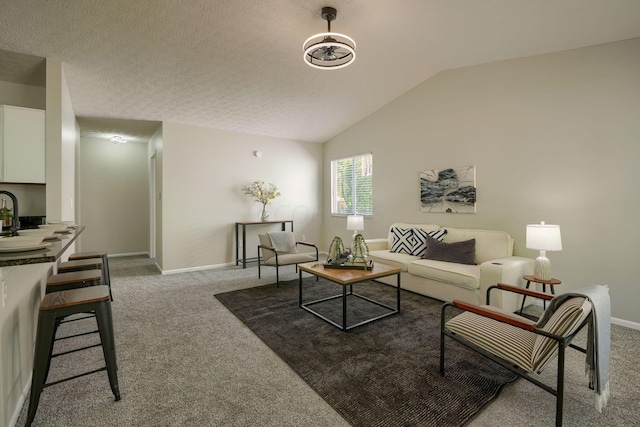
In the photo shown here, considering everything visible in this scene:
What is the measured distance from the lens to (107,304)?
6.09 feet

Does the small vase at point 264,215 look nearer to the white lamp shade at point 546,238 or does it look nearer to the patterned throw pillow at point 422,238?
the patterned throw pillow at point 422,238

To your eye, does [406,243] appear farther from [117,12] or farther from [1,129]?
[1,129]

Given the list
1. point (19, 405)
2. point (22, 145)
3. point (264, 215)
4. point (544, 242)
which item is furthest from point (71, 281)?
point (544, 242)

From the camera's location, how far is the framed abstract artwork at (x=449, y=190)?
13.6ft

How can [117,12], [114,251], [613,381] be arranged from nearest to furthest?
[613,381]
[117,12]
[114,251]

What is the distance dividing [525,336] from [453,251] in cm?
203

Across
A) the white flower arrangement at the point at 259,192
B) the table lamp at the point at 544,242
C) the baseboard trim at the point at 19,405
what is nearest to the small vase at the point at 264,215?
the white flower arrangement at the point at 259,192

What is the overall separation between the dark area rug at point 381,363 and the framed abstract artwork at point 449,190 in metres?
1.48

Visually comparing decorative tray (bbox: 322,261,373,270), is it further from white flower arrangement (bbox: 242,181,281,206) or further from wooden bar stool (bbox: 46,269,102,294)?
white flower arrangement (bbox: 242,181,281,206)

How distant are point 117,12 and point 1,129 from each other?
5.11 feet

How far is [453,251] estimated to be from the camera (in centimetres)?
386

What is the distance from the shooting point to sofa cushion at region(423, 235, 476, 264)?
3.77m

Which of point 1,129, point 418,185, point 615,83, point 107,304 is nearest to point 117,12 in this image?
point 1,129

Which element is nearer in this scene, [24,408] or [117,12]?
[24,408]
